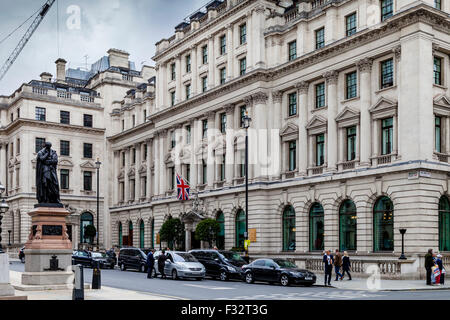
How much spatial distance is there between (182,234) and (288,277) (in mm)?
27749

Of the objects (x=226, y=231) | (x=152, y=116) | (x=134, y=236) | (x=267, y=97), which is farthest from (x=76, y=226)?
(x=267, y=97)

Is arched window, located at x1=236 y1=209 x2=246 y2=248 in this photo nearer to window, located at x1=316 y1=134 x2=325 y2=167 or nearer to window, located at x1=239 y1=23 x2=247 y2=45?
window, located at x1=316 y1=134 x2=325 y2=167

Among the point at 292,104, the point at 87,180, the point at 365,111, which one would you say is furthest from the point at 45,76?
the point at 365,111

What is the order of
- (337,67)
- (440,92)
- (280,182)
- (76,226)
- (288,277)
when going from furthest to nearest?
(76,226) < (280,182) < (337,67) < (440,92) < (288,277)

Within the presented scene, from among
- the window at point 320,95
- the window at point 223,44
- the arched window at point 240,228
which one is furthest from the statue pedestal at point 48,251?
the window at point 223,44

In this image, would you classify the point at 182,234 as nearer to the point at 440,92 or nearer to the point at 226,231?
the point at 226,231

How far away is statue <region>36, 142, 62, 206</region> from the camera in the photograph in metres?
26.0

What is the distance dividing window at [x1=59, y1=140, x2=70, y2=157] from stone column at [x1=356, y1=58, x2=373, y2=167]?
A: 4778 cm

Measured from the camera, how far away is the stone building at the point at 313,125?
38.3m

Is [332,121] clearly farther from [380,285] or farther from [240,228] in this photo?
[380,285]

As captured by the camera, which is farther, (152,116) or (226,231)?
(152,116)

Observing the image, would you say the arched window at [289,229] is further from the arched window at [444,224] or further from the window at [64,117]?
the window at [64,117]

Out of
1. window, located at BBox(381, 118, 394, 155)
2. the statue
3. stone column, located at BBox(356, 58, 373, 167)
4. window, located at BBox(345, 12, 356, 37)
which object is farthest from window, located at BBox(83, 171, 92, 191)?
the statue

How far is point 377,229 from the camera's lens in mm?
40531
